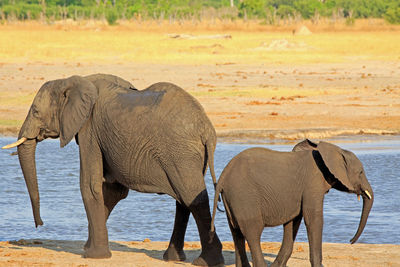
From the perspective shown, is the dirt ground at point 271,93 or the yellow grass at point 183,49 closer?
the dirt ground at point 271,93

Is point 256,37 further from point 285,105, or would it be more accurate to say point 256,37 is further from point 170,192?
point 170,192

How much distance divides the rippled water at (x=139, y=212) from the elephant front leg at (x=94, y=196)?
1.55 m

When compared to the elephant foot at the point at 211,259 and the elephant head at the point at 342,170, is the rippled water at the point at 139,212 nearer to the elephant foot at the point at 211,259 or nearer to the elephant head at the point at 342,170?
the elephant foot at the point at 211,259

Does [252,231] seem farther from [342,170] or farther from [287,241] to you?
[342,170]

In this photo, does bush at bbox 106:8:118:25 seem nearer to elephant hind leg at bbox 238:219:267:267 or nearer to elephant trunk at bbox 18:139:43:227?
elephant trunk at bbox 18:139:43:227

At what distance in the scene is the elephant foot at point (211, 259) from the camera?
7156 mm

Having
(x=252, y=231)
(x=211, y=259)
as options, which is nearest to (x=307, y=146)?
(x=252, y=231)

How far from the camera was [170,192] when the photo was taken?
713cm

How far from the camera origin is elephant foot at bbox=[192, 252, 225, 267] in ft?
23.5

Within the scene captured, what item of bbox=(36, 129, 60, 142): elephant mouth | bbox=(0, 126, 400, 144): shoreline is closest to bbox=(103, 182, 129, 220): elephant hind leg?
bbox=(36, 129, 60, 142): elephant mouth

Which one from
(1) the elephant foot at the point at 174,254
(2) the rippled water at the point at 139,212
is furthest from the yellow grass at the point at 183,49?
(1) the elephant foot at the point at 174,254

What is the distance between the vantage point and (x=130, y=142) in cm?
725

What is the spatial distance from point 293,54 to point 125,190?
31058mm

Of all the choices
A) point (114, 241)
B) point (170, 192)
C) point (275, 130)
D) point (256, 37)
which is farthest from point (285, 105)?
point (256, 37)
